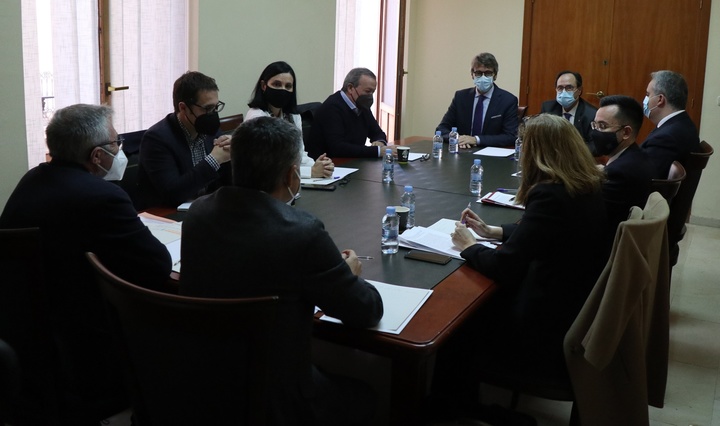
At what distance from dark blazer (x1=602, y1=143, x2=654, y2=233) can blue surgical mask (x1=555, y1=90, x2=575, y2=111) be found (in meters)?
1.94

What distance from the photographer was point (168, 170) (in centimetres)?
299

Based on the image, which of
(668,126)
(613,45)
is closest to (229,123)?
(668,126)

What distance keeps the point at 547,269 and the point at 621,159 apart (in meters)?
1.03

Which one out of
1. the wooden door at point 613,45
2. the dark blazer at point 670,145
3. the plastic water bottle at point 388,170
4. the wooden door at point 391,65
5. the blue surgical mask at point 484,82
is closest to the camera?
the plastic water bottle at point 388,170

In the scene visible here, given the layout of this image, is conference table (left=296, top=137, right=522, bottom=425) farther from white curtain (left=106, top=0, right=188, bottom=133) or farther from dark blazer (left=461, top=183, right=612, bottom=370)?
white curtain (left=106, top=0, right=188, bottom=133)

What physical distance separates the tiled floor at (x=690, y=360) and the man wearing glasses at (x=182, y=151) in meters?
0.89

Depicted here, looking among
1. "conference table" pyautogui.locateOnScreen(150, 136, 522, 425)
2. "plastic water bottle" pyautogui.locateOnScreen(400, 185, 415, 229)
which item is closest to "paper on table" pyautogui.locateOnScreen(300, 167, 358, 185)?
"conference table" pyautogui.locateOnScreen(150, 136, 522, 425)

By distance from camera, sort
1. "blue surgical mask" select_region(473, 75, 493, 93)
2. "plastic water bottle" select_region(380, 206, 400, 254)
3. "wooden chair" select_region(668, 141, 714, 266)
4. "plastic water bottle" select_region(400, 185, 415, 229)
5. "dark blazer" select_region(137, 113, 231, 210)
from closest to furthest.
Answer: "plastic water bottle" select_region(380, 206, 400, 254) → "plastic water bottle" select_region(400, 185, 415, 229) → "dark blazer" select_region(137, 113, 231, 210) → "wooden chair" select_region(668, 141, 714, 266) → "blue surgical mask" select_region(473, 75, 493, 93)

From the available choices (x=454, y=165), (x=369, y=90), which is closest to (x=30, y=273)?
(x=454, y=165)

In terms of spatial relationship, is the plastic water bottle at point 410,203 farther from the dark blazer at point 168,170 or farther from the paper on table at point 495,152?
the paper on table at point 495,152

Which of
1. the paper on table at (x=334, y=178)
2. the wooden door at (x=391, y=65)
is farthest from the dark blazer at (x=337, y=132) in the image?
the wooden door at (x=391, y=65)

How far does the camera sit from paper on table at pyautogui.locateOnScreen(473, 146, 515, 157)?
4602mm

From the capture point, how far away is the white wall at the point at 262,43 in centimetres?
466

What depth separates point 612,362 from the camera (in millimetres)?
2104
